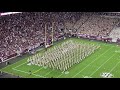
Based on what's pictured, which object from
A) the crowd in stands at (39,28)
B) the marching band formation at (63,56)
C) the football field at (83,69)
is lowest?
the football field at (83,69)

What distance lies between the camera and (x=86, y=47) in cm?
2598

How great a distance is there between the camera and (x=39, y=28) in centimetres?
3080

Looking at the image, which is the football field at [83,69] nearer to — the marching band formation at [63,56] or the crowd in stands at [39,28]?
the marching band formation at [63,56]

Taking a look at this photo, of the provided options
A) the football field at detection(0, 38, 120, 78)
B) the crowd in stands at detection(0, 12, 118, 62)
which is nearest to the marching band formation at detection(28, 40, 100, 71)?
the football field at detection(0, 38, 120, 78)

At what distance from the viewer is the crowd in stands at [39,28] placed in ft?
84.6

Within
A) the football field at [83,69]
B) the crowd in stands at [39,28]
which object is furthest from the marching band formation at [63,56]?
the crowd in stands at [39,28]

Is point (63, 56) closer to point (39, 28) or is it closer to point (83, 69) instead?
point (83, 69)

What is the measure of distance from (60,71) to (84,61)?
304 centimetres

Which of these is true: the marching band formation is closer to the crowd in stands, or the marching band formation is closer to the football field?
the football field

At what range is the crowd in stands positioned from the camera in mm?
25797
